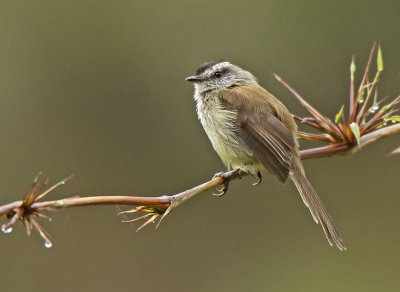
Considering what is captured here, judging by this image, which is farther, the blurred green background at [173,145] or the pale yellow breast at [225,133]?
the blurred green background at [173,145]

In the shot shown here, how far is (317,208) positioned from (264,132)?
715 millimetres

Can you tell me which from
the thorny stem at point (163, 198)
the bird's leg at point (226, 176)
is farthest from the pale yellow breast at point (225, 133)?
the thorny stem at point (163, 198)

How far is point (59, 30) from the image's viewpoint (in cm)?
1023

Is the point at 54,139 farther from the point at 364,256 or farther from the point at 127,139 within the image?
the point at 364,256

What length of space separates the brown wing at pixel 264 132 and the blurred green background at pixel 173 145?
114 inches

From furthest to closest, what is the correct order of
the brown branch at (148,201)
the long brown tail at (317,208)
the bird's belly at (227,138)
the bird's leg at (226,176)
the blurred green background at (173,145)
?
the blurred green background at (173,145) < the bird's belly at (227,138) < the bird's leg at (226,176) < the long brown tail at (317,208) < the brown branch at (148,201)

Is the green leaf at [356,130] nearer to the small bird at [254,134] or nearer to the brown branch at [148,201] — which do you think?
the brown branch at [148,201]

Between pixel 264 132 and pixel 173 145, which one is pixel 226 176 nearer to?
pixel 264 132

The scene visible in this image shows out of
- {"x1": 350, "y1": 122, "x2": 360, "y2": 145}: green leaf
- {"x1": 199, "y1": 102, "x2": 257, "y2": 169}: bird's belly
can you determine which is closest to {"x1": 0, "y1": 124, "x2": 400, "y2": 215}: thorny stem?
{"x1": 350, "y1": 122, "x2": 360, "y2": 145}: green leaf

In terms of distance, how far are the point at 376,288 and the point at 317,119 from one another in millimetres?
4938

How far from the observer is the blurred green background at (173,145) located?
8047 millimetres

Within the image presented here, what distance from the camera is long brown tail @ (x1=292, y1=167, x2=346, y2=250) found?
13.2 feet

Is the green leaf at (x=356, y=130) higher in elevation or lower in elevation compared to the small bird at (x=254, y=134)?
lower

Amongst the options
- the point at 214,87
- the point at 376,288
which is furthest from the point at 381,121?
the point at 376,288
